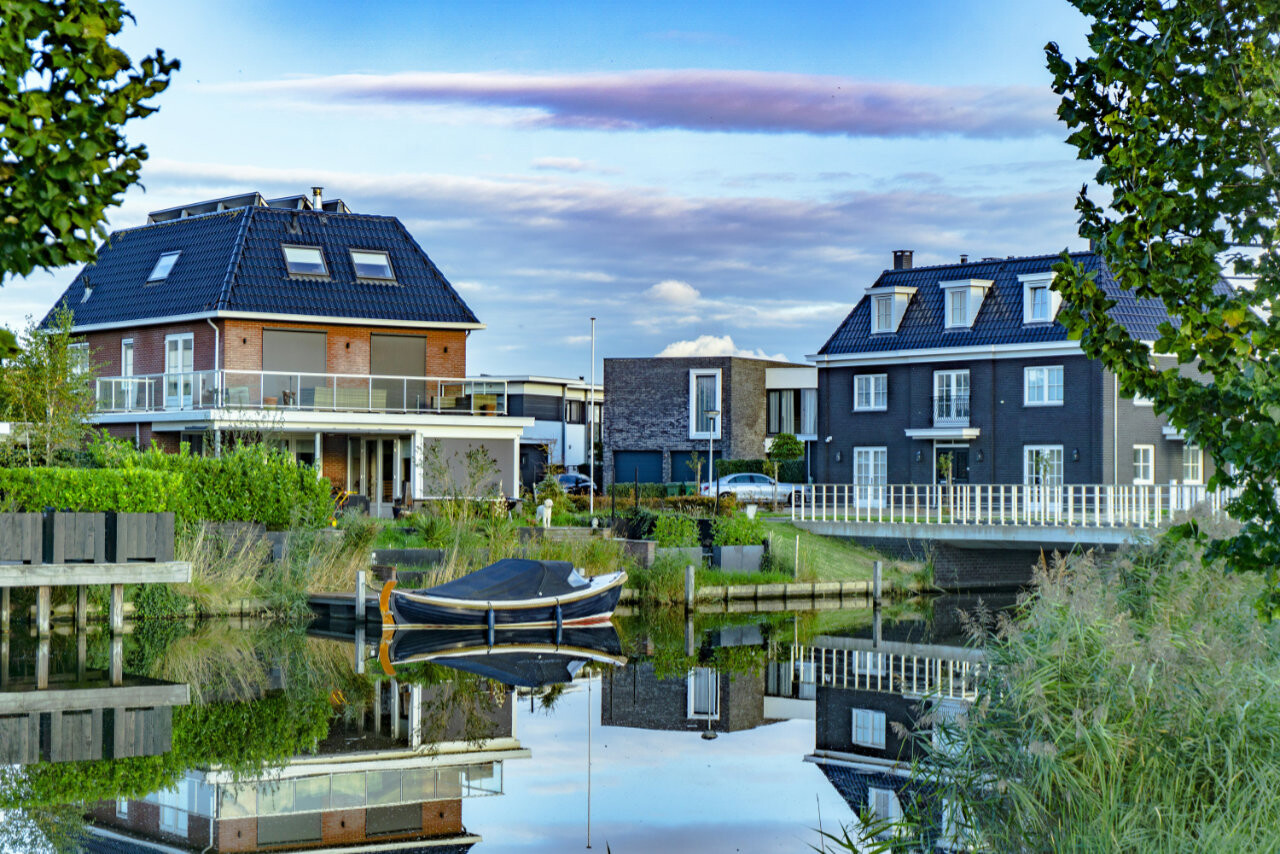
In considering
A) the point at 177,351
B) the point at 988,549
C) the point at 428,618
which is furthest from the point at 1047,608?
the point at 177,351

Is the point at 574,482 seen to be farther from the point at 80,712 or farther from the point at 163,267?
the point at 80,712

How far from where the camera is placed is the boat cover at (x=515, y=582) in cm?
2400

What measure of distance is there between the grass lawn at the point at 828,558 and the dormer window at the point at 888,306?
11.1 meters

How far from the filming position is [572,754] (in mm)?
15195

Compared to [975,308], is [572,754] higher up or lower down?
lower down

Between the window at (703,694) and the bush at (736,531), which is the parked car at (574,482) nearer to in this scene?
the bush at (736,531)

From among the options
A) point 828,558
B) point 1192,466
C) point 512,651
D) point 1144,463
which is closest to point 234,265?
point 828,558

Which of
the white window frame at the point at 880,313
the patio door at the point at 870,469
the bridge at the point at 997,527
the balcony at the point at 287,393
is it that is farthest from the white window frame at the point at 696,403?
the bridge at the point at 997,527

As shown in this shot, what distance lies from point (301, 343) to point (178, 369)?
3658 millimetres

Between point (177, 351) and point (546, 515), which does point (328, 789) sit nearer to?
point (546, 515)

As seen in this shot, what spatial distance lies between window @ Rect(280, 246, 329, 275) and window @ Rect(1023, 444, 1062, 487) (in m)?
21.3

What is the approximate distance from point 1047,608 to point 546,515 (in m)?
23.0

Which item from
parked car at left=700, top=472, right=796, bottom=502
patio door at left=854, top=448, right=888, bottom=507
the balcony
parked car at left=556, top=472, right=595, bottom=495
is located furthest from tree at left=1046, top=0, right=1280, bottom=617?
parked car at left=556, top=472, right=595, bottom=495

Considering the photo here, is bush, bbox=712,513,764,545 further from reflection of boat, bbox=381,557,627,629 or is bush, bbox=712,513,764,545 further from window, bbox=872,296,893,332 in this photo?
window, bbox=872,296,893,332
